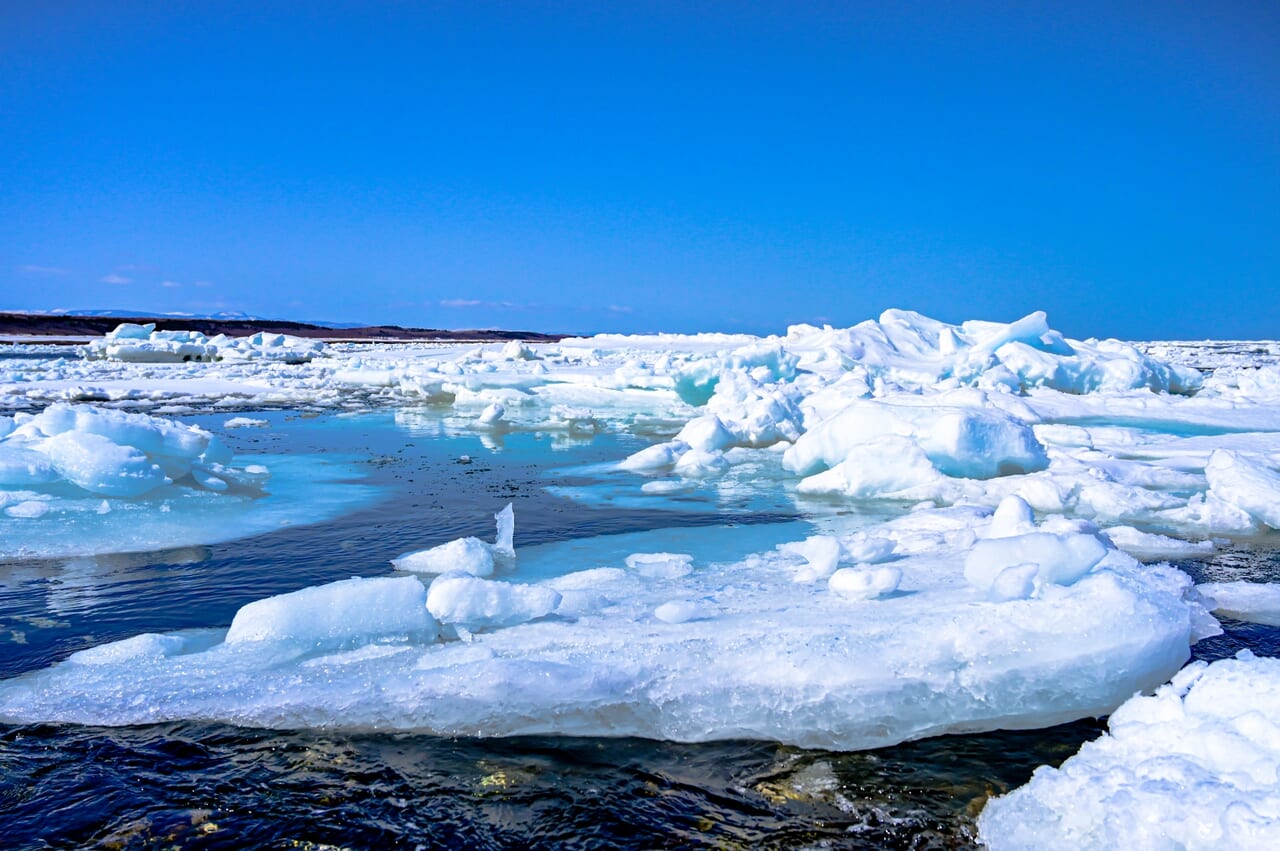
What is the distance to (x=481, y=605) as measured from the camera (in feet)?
10.5

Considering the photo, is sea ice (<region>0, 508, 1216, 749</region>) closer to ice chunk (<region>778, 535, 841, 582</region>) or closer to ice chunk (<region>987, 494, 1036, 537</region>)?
ice chunk (<region>778, 535, 841, 582</region>)

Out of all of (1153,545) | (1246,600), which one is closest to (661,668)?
(1246,600)

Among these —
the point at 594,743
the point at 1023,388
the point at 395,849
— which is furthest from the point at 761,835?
the point at 1023,388

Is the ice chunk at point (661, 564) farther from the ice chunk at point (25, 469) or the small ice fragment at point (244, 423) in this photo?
the small ice fragment at point (244, 423)

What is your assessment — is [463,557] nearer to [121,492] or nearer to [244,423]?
[121,492]

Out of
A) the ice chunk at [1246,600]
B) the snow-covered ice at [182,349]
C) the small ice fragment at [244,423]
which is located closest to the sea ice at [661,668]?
the ice chunk at [1246,600]

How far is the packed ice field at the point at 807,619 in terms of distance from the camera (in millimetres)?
2199

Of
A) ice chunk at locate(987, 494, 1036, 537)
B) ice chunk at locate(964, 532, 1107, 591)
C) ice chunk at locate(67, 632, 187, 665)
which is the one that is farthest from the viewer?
ice chunk at locate(987, 494, 1036, 537)

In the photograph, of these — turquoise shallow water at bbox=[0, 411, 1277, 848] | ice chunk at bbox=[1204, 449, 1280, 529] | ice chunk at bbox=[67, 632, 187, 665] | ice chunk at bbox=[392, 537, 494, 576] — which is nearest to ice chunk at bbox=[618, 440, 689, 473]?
ice chunk at bbox=[392, 537, 494, 576]

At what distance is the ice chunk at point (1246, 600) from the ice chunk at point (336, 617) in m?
3.33

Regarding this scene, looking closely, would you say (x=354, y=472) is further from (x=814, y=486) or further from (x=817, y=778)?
(x=817, y=778)

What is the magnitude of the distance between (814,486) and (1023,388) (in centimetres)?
1019

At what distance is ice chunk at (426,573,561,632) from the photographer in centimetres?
319

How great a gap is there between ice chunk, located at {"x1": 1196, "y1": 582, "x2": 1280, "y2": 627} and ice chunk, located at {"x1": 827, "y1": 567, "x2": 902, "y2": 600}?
1.48 metres
